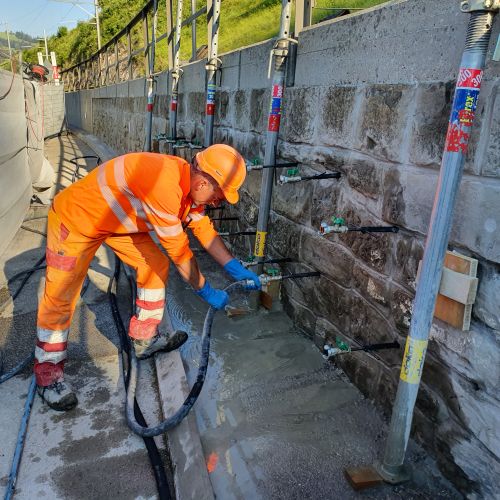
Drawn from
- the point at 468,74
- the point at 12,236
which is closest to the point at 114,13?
the point at 12,236

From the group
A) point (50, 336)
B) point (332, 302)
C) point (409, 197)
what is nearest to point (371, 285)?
point (332, 302)

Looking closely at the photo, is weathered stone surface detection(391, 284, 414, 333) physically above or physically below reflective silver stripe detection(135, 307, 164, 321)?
above

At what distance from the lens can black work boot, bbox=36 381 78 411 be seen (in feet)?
8.83

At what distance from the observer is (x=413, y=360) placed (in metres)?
1.91

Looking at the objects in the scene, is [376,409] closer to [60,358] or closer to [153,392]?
[153,392]

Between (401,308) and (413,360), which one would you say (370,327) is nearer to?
(401,308)

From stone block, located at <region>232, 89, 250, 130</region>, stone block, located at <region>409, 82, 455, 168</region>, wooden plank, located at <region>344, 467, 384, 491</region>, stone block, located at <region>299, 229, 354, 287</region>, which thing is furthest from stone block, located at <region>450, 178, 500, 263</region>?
stone block, located at <region>232, 89, 250, 130</region>

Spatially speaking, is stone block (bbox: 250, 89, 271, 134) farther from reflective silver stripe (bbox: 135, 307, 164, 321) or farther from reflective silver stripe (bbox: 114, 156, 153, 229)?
reflective silver stripe (bbox: 135, 307, 164, 321)

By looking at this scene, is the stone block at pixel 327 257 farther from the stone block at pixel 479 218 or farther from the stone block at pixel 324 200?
the stone block at pixel 479 218

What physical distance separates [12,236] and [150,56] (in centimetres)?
451

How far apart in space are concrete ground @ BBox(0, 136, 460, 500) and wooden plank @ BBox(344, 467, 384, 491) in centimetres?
4

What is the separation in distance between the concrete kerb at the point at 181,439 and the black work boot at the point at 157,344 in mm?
54

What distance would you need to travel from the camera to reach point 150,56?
8.45 metres

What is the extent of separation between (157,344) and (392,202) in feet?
6.22
